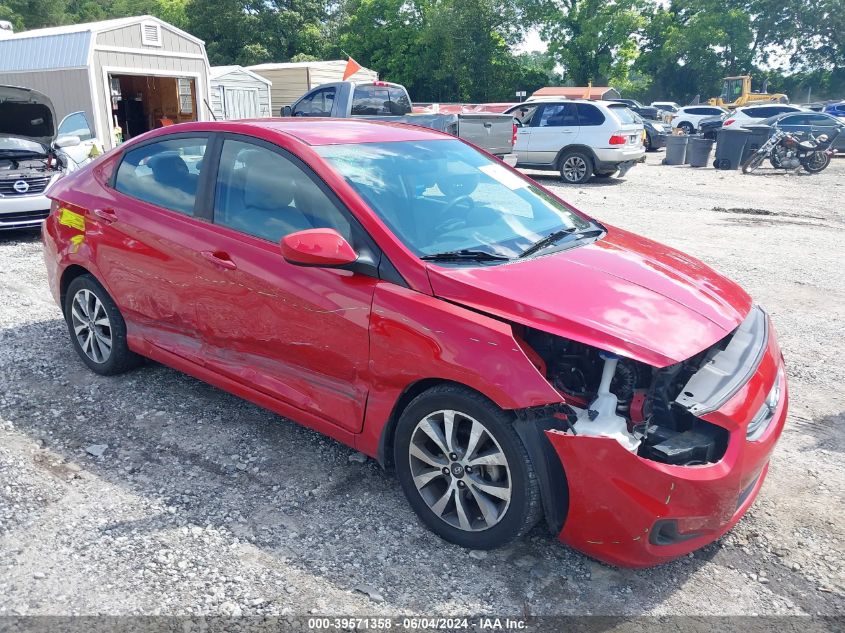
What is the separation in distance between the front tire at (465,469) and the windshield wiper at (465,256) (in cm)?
59

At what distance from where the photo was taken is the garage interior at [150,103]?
71.6ft

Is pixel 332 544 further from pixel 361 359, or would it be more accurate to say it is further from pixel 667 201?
pixel 667 201

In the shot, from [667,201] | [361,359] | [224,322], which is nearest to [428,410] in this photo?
[361,359]

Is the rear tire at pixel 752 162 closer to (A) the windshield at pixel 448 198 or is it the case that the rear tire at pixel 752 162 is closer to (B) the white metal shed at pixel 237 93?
(B) the white metal shed at pixel 237 93

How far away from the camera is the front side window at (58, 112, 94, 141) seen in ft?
35.0

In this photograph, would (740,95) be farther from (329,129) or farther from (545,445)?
(545,445)

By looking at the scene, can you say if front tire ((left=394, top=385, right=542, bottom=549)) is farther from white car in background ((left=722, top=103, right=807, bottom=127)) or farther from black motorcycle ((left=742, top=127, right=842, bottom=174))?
white car in background ((left=722, top=103, right=807, bottom=127))

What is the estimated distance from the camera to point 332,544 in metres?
2.94

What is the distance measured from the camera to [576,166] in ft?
51.4

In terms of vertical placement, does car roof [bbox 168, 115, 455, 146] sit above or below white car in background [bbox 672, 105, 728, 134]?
above

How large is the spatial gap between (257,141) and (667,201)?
11.2 metres

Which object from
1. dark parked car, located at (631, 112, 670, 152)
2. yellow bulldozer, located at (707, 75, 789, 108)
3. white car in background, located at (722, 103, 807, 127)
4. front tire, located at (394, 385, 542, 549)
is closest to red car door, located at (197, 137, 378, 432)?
front tire, located at (394, 385, 542, 549)

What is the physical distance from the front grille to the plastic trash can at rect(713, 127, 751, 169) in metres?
17.3

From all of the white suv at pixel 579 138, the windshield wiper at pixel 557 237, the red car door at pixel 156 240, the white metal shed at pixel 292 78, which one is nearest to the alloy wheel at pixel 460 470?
the windshield wiper at pixel 557 237
